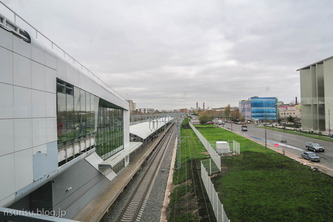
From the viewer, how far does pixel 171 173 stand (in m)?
16.7

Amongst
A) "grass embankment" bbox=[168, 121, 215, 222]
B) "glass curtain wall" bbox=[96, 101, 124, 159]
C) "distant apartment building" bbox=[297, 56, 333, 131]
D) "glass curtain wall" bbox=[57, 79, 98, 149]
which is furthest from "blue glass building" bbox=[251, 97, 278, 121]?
"glass curtain wall" bbox=[57, 79, 98, 149]

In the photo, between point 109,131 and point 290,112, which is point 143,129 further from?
point 290,112

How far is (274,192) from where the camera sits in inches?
399

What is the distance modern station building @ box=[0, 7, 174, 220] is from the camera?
5.07 m

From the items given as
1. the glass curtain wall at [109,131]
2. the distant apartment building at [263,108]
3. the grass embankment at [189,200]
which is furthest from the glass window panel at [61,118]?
the distant apartment building at [263,108]

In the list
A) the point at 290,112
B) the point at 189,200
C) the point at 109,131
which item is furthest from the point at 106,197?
the point at 290,112

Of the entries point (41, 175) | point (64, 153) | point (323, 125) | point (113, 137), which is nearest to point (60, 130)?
point (64, 153)

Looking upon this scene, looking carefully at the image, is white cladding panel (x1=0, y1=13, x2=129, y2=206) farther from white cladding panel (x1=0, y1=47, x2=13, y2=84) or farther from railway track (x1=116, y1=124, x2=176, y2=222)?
railway track (x1=116, y1=124, x2=176, y2=222)

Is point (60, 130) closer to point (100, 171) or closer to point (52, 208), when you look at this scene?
point (52, 208)

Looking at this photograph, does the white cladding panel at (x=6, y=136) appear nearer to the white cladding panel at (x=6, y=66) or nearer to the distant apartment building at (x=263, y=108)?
the white cladding panel at (x=6, y=66)

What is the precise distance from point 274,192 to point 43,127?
11.2 m

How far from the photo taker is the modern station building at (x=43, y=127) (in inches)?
200

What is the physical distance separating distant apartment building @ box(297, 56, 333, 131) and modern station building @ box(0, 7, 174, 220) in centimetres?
3624

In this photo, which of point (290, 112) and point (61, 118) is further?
point (290, 112)
